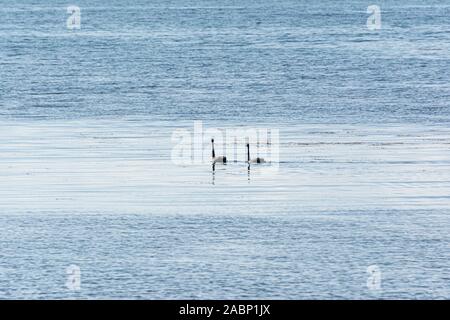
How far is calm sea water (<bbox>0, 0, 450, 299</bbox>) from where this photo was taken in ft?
129

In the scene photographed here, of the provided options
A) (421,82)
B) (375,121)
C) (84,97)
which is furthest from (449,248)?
(421,82)

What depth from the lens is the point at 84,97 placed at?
97.3 m

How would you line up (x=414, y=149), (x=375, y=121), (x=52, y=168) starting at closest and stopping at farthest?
(x=52, y=168) → (x=414, y=149) → (x=375, y=121)

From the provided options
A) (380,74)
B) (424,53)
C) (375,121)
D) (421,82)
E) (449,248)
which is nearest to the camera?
(449,248)

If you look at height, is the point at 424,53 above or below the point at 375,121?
above

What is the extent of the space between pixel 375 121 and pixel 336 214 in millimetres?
31772

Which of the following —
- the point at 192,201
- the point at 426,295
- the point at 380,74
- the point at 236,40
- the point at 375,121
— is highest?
the point at 236,40

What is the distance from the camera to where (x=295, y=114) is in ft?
274

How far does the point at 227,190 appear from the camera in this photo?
52.8m

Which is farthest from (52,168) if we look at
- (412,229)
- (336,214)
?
(412,229)

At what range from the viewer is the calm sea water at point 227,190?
39281 mm

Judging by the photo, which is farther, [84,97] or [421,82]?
[421,82]

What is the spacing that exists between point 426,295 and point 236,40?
12850cm

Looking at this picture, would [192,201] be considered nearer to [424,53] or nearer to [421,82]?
[421,82]
